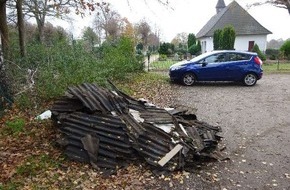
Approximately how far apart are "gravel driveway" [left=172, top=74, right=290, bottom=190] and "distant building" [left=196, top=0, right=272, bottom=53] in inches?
977

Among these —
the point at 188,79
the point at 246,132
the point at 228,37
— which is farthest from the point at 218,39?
the point at 246,132

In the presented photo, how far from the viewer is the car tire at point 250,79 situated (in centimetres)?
1417

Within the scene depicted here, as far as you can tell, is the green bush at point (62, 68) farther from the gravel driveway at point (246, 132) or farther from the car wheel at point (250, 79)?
the car wheel at point (250, 79)

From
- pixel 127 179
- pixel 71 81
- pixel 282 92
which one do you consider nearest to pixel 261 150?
pixel 127 179

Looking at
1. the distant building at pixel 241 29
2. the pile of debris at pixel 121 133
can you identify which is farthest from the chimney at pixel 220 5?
the pile of debris at pixel 121 133

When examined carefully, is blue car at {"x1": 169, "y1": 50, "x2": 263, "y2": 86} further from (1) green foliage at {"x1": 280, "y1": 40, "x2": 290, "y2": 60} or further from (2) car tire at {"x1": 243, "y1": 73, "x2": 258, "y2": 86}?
(1) green foliage at {"x1": 280, "y1": 40, "x2": 290, "y2": 60}

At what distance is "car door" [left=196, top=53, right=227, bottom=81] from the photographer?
1378 centimetres

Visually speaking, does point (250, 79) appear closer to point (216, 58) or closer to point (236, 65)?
point (236, 65)

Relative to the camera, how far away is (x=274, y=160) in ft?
18.8

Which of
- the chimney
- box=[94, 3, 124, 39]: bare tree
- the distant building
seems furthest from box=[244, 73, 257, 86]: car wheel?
the chimney

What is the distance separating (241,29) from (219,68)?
26.1m

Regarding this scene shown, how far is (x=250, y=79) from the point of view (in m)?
14.2

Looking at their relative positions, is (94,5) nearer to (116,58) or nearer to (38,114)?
(116,58)

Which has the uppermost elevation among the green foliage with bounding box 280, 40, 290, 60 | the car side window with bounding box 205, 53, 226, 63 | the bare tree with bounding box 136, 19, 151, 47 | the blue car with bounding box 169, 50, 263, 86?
the bare tree with bounding box 136, 19, 151, 47
